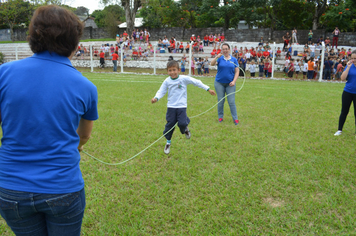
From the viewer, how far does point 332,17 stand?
3331cm

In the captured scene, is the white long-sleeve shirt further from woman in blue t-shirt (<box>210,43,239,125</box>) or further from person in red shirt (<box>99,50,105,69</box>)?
person in red shirt (<box>99,50,105,69</box>)

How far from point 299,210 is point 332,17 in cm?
3683

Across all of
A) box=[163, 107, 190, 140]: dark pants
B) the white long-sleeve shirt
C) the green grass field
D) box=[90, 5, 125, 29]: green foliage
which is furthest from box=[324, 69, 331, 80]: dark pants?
box=[90, 5, 125, 29]: green foliage

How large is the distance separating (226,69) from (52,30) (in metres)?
6.62

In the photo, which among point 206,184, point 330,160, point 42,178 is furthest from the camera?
point 330,160

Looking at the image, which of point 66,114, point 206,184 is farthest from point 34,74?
point 206,184

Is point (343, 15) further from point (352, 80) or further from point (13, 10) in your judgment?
point (13, 10)

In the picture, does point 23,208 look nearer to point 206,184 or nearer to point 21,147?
point 21,147

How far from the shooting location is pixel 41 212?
172 centimetres

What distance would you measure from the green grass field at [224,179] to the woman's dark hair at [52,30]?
2.50 metres

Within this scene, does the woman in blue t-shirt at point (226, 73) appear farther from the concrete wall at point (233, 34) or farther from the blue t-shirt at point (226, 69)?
the concrete wall at point (233, 34)

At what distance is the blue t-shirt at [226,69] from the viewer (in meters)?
7.87

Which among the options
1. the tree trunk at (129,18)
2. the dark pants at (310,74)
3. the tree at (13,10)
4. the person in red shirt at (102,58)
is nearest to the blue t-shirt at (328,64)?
the dark pants at (310,74)

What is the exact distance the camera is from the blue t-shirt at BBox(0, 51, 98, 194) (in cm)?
163
